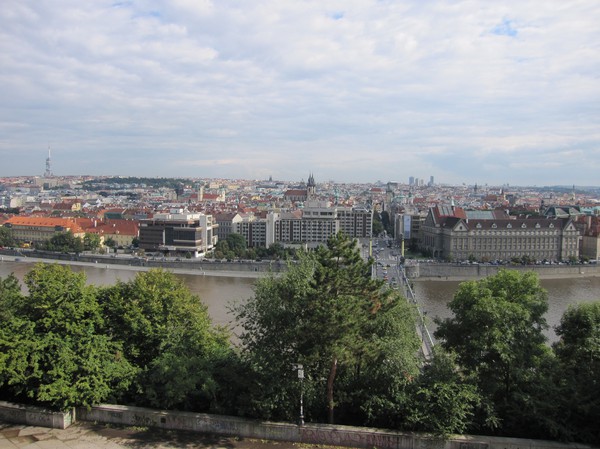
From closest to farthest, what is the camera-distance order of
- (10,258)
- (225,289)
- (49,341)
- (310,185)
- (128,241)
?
1. (49,341)
2. (225,289)
3. (10,258)
4. (128,241)
5. (310,185)

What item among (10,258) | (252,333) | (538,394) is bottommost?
(10,258)

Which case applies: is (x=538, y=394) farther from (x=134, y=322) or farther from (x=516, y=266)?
(x=516, y=266)

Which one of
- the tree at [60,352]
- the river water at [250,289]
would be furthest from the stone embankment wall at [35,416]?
the river water at [250,289]

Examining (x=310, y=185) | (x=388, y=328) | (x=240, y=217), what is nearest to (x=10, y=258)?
(x=240, y=217)

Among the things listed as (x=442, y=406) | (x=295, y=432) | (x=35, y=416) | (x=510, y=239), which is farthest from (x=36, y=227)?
(x=442, y=406)

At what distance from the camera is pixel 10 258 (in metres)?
37.4

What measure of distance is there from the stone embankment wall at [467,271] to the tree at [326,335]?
2512 centimetres

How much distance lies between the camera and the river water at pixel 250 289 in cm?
2115

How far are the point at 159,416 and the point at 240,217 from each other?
126 ft

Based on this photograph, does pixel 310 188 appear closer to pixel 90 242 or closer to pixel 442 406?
pixel 90 242

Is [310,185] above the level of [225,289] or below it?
above

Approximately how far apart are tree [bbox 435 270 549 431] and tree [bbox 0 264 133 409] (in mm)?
4998

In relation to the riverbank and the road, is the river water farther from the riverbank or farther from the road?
the road

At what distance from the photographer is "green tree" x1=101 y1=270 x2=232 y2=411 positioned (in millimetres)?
7547
